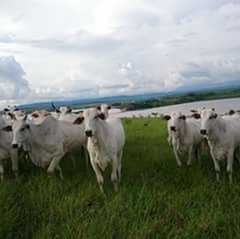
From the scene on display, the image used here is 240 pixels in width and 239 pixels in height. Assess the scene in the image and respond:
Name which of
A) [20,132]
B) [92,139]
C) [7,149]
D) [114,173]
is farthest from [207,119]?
[7,149]

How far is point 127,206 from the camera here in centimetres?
A: 762

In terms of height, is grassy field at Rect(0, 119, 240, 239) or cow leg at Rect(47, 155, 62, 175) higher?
cow leg at Rect(47, 155, 62, 175)

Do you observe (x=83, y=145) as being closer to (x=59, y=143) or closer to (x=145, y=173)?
(x=59, y=143)

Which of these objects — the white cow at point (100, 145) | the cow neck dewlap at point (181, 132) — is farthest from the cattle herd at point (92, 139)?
the cow neck dewlap at point (181, 132)

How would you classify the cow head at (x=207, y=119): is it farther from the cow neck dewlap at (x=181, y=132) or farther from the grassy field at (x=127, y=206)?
the cow neck dewlap at (x=181, y=132)

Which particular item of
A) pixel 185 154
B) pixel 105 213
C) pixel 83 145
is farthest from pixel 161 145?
pixel 105 213

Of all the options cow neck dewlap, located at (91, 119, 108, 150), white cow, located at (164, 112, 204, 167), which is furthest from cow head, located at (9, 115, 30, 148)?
white cow, located at (164, 112, 204, 167)

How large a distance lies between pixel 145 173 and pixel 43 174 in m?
2.48

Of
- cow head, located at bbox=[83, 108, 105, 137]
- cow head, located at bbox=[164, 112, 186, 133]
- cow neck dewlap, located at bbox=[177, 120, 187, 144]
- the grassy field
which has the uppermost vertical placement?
cow head, located at bbox=[83, 108, 105, 137]

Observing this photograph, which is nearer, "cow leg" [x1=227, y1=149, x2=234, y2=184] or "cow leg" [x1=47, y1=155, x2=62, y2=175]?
"cow leg" [x1=227, y1=149, x2=234, y2=184]

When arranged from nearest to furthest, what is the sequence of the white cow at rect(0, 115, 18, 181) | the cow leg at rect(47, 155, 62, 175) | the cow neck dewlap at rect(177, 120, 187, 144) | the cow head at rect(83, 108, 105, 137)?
the cow head at rect(83, 108, 105, 137) < the cow leg at rect(47, 155, 62, 175) < the white cow at rect(0, 115, 18, 181) < the cow neck dewlap at rect(177, 120, 187, 144)

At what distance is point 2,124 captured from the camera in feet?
38.1

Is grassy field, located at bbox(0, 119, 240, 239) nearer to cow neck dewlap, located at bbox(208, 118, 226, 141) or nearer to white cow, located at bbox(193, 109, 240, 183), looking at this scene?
white cow, located at bbox(193, 109, 240, 183)

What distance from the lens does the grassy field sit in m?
6.74
